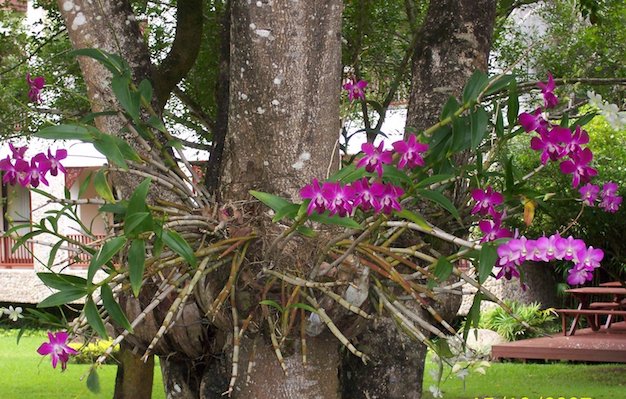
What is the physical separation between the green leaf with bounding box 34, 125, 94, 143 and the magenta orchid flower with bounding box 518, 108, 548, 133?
927 mm

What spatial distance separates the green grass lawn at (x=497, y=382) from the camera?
870cm

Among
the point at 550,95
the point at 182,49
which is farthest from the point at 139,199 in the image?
the point at 182,49

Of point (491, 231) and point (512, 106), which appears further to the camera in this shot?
point (512, 106)

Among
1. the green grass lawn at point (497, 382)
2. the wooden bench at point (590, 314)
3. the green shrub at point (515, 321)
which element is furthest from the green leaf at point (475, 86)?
the green shrub at point (515, 321)

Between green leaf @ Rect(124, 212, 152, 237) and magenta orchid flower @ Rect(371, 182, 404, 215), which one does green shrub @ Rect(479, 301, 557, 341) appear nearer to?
magenta orchid flower @ Rect(371, 182, 404, 215)

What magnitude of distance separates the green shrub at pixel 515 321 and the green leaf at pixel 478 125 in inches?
407

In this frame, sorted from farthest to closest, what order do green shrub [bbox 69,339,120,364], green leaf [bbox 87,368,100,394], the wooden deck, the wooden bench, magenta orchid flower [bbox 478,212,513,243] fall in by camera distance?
the wooden bench < the wooden deck < green shrub [bbox 69,339,120,364] < green leaf [bbox 87,368,100,394] < magenta orchid flower [bbox 478,212,513,243]

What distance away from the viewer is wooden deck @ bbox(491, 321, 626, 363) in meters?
10.6

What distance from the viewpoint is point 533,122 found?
218 cm

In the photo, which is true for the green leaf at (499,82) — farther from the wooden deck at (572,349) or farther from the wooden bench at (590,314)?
the wooden bench at (590,314)

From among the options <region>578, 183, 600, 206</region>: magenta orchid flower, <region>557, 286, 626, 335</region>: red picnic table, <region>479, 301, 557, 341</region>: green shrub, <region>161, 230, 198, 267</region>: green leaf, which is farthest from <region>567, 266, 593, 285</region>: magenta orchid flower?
<region>479, 301, 557, 341</region>: green shrub

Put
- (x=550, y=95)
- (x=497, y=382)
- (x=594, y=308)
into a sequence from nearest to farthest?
(x=550, y=95) < (x=497, y=382) < (x=594, y=308)

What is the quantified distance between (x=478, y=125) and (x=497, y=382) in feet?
25.3

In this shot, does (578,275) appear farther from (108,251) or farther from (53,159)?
(53,159)
